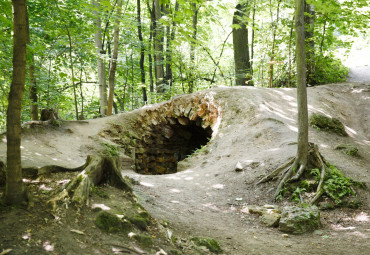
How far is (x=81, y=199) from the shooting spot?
309 cm

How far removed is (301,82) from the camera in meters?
5.60

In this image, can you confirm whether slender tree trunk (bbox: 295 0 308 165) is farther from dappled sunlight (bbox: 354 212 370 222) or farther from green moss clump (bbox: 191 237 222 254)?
green moss clump (bbox: 191 237 222 254)

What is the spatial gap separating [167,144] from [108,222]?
10.6m

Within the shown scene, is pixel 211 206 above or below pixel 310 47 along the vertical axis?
below

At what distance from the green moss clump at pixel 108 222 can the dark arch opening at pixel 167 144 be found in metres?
8.80

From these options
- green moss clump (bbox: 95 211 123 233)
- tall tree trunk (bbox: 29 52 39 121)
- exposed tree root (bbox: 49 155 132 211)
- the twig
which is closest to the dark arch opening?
tall tree trunk (bbox: 29 52 39 121)

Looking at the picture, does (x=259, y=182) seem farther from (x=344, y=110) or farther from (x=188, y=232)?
(x=344, y=110)

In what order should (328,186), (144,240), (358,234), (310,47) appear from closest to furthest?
1. (144,240)
2. (358,234)
3. (328,186)
4. (310,47)

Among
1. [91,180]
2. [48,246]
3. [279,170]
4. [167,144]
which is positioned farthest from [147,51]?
[48,246]

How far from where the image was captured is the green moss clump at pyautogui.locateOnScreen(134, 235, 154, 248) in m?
2.84

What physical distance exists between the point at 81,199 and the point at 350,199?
477cm

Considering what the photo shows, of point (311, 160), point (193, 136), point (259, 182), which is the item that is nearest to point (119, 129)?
point (193, 136)

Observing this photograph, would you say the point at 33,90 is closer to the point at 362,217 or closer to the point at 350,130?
the point at 362,217

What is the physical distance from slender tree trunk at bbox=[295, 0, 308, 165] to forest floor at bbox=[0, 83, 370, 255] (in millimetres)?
960
